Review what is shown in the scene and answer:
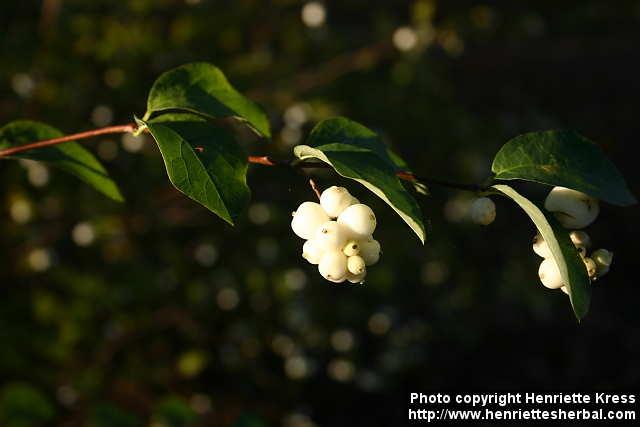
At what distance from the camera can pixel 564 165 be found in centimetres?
91

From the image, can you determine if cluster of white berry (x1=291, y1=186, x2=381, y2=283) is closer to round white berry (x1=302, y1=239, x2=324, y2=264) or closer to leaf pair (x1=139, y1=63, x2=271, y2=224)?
round white berry (x1=302, y1=239, x2=324, y2=264)

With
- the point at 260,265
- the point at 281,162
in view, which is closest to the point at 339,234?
the point at 281,162

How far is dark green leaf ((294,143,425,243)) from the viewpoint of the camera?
0.80 metres

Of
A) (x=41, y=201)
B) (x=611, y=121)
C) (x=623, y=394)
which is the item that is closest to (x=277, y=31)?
(x=41, y=201)

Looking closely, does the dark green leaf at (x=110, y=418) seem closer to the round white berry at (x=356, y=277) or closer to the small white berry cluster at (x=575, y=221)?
the round white berry at (x=356, y=277)

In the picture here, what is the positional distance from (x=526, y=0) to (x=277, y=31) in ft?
12.7

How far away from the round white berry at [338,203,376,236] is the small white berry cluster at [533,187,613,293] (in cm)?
27

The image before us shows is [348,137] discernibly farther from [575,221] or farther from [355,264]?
[575,221]

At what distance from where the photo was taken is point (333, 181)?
3365 millimetres

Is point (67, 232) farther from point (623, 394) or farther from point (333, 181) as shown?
point (623, 394)

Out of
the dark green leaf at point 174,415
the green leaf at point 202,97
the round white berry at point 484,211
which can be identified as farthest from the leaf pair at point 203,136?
the dark green leaf at point 174,415

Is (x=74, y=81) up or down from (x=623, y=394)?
up

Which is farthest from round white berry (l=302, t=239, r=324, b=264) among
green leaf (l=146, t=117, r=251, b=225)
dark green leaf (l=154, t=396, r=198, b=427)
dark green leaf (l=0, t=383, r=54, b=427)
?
dark green leaf (l=0, t=383, r=54, b=427)

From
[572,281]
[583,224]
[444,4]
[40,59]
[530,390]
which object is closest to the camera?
[572,281]
